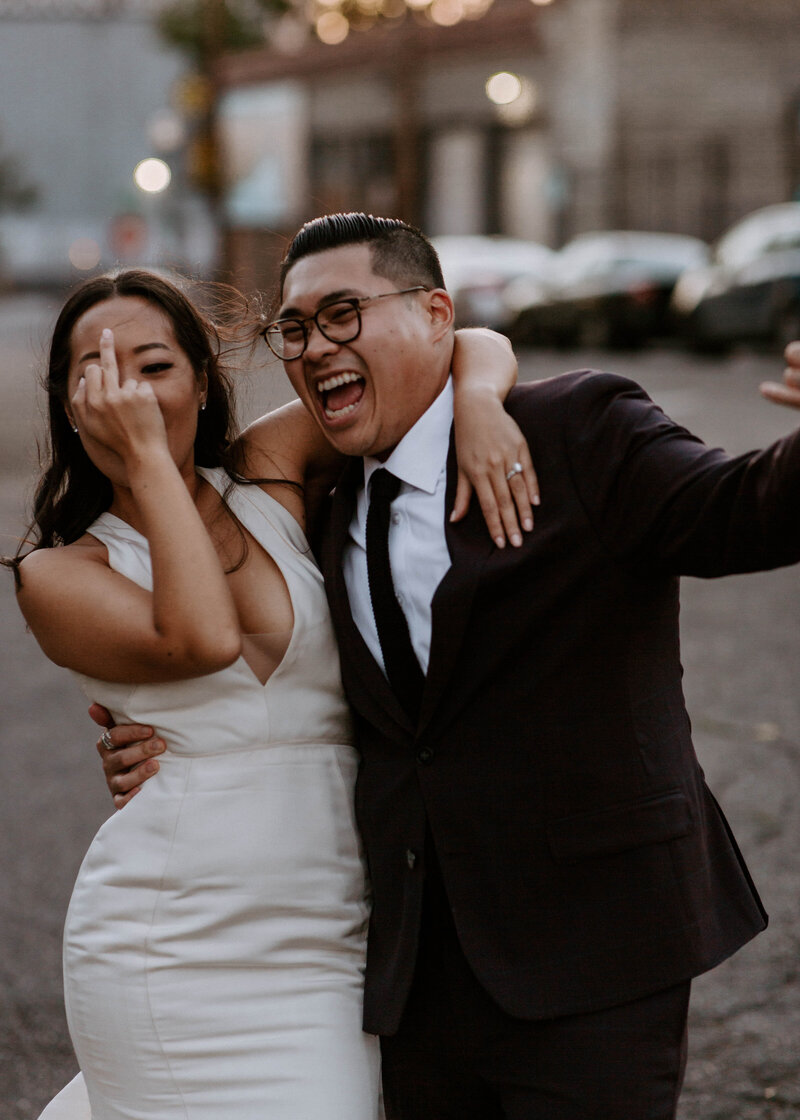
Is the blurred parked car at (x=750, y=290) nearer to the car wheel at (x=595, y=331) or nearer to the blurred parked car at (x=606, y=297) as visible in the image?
the blurred parked car at (x=606, y=297)

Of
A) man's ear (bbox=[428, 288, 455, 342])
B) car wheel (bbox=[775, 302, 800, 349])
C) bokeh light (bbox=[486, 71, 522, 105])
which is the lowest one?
car wheel (bbox=[775, 302, 800, 349])

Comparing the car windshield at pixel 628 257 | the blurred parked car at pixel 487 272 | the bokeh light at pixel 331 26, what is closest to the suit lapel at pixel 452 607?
the blurred parked car at pixel 487 272

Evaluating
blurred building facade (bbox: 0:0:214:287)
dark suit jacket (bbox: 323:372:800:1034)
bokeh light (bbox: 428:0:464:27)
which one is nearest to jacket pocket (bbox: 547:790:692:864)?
dark suit jacket (bbox: 323:372:800:1034)

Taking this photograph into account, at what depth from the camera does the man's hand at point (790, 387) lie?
2.08m

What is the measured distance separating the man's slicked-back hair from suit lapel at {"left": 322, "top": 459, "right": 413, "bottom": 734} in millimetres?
398

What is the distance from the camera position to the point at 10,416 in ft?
57.2

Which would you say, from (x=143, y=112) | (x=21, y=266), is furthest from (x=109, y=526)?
(x=143, y=112)

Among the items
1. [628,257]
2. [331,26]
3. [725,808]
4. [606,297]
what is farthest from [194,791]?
[331,26]

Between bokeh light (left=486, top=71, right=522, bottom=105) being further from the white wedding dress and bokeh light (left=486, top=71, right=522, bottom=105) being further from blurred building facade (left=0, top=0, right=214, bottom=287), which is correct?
blurred building facade (left=0, top=0, right=214, bottom=287)

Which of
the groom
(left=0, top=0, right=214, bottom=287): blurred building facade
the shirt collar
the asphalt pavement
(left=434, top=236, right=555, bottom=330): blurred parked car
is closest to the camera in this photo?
the groom

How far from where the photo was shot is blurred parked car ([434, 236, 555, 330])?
22.5 meters

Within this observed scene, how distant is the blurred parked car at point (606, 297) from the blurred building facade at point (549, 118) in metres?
5.29

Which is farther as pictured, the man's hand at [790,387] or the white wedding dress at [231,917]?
the white wedding dress at [231,917]

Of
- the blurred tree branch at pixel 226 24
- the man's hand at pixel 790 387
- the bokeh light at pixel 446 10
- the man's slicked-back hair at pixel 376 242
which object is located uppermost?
the blurred tree branch at pixel 226 24
